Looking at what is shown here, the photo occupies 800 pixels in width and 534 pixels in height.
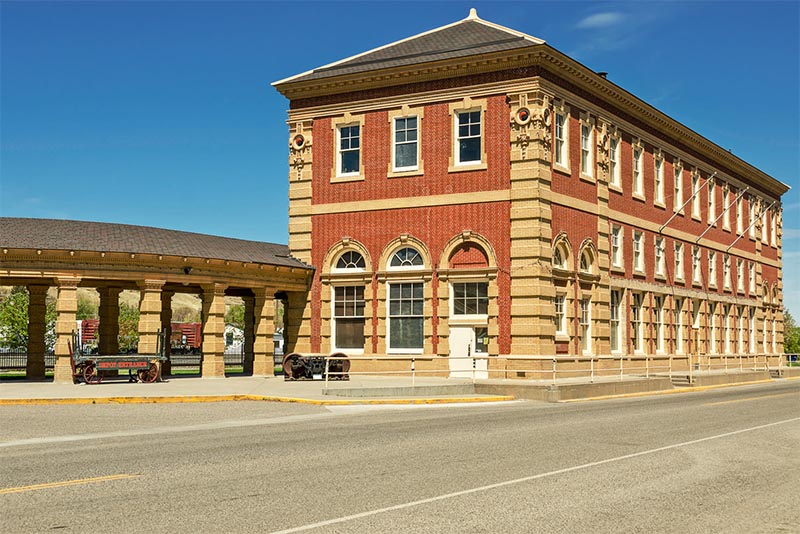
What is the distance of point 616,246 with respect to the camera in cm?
3819

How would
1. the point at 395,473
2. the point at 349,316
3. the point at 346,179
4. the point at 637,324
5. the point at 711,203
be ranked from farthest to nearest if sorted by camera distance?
the point at 711,203
the point at 637,324
the point at 346,179
the point at 349,316
the point at 395,473

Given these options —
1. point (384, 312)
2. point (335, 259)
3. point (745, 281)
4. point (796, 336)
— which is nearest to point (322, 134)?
point (335, 259)

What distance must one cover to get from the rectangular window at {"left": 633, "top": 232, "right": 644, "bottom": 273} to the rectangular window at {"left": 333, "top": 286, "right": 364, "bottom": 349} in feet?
44.1

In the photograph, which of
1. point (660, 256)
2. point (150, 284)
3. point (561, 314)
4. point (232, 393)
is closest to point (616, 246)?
point (660, 256)

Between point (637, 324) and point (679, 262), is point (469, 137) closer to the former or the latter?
point (637, 324)

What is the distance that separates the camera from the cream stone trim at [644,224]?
33.8 meters

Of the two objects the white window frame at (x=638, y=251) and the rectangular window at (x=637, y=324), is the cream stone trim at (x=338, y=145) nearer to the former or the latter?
the white window frame at (x=638, y=251)

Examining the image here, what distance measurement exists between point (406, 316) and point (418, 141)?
22.2 feet

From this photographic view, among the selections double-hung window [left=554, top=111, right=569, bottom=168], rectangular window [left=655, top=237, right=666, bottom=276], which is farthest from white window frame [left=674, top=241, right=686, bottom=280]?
double-hung window [left=554, top=111, right=569, bottom=168]

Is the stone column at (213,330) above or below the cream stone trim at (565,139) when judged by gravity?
below

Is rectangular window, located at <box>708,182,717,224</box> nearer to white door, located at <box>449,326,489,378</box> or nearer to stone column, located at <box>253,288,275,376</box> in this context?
white door, located at <box>449,326,489,378</box>

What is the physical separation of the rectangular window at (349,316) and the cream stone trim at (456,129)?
6.13 meters

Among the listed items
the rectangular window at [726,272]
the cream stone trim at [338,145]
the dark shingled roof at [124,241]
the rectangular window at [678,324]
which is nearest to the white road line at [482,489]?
the dark shingled roof at [124,241]

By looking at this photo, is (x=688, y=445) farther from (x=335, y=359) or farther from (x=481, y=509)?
(x=335, y=359)
